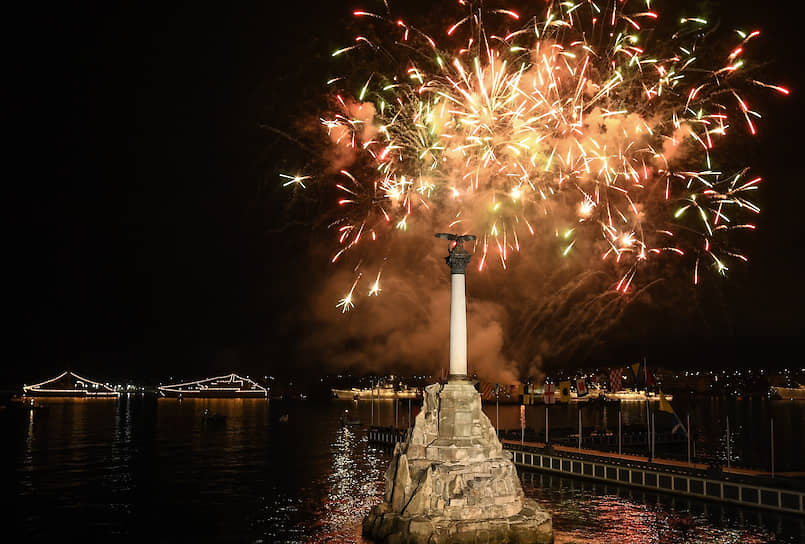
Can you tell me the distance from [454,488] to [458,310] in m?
8.00

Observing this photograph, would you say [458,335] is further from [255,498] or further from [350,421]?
[350,421]

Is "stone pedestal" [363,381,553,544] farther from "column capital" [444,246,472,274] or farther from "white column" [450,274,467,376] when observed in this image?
"column capital" [444,246,472,274]

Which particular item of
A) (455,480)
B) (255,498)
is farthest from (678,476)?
(255,498)

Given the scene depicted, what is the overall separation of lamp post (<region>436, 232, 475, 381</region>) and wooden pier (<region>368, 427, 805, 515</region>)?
68.9 feet

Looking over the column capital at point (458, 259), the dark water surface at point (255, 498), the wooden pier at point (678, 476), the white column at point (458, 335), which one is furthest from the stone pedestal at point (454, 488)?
the wooden pier at point (678, 476)

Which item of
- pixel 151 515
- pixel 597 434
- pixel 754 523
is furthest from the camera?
pixel 597 434

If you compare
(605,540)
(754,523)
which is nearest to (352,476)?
(605,540)

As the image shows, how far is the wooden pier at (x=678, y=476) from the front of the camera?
129ft

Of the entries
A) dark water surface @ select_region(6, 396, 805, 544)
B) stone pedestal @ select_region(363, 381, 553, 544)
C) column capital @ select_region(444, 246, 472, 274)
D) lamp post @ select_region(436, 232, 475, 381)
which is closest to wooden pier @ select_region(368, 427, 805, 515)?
dark water surface @ select_region(6, 396, 805, 544)

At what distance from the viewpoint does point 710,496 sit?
140 feet

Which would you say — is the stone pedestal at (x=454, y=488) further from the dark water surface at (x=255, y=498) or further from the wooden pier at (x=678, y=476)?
the wooden pier at (x=678, y=476)

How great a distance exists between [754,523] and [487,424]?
55.7 feet

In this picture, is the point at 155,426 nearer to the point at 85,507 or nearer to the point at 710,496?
the point at 85,507

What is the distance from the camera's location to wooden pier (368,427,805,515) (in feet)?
129
